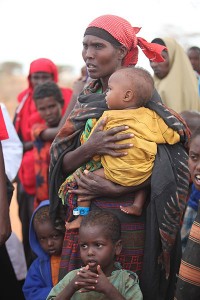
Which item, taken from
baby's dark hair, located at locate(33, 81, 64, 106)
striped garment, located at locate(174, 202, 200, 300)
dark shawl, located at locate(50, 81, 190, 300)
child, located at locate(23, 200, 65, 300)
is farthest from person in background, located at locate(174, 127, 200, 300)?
baby's dark hair, located at locate(33, 81, 64, 106)

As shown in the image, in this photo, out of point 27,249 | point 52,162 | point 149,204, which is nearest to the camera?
point 149,204

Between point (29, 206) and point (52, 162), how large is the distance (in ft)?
9.87

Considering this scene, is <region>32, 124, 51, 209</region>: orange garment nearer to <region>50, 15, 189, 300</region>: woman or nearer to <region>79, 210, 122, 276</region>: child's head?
<region>50, 15, 189, 300</region>: woman

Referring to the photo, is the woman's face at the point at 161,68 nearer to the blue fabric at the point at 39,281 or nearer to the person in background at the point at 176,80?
the person in background at the point at 176,80

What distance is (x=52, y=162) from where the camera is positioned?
377 cm

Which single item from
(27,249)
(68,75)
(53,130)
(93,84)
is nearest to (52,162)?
(93,84)

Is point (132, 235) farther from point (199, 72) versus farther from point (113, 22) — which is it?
point (199, 72)

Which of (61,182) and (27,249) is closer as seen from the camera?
(61,182)

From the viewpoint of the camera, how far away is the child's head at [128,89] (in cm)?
343

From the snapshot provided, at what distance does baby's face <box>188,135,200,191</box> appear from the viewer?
11.4ft

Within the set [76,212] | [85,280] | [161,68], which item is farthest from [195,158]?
[161,68]

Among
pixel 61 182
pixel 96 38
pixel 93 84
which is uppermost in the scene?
pixel 96 38

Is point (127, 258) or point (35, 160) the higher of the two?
point (127, 258)

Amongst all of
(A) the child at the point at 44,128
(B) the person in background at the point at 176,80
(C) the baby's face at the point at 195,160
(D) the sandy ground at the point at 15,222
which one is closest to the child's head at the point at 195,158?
(C) the baby's face at the point at 195,160
